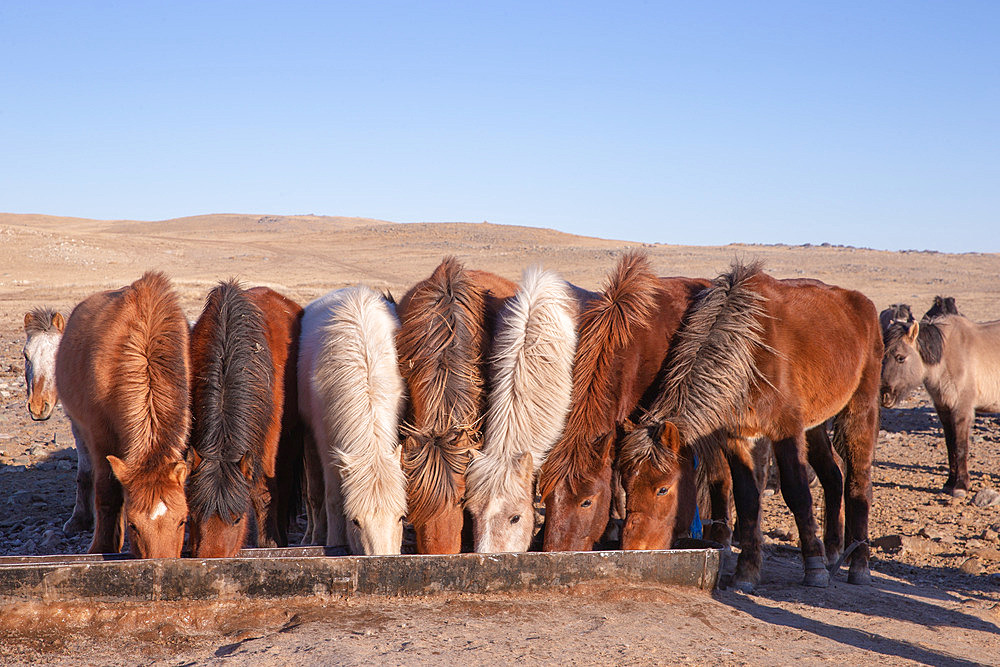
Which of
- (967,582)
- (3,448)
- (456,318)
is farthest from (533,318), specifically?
(3,448)

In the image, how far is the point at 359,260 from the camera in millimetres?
43219

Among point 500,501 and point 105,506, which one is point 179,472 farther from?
point 500,501

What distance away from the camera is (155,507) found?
424cm

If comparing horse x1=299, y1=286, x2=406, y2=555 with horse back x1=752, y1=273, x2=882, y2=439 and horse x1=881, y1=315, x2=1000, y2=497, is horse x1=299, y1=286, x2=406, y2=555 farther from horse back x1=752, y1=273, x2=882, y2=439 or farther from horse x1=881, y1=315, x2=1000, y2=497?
horse x1=881, y1=315, x2=1000, y2=497

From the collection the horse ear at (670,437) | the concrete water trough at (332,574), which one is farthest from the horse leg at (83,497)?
the horse ear at (670,437)

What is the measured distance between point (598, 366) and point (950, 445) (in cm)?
523

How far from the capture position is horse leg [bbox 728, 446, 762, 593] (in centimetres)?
498

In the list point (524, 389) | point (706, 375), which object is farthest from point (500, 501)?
point (706, 375)

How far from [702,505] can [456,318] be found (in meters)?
2.29

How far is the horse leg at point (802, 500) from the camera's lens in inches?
199

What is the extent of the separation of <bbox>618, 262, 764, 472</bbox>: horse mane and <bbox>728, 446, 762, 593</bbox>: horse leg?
1.14ft

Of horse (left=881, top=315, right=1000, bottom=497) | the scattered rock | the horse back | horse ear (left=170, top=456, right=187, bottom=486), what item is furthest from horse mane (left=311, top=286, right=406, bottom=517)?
horse (left=881, top=315, right=1000, bottom=497)

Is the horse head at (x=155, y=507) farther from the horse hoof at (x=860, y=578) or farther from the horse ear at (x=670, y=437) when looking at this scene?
the horse hoof at (x=860, y=578)

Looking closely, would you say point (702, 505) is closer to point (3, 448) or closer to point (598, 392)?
point (598, 392)
